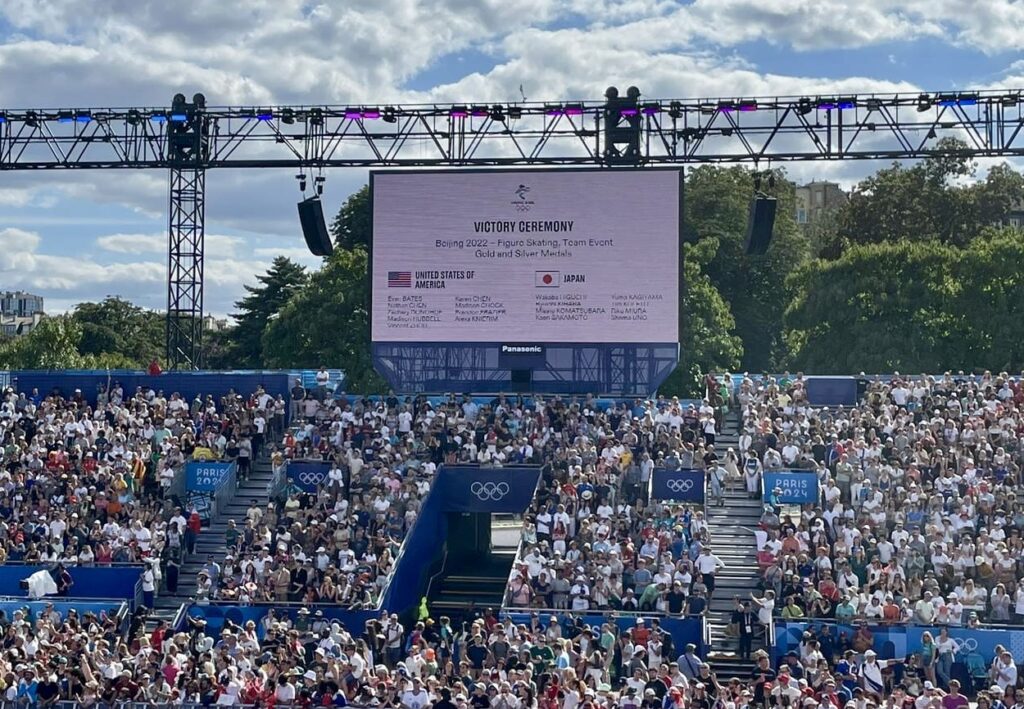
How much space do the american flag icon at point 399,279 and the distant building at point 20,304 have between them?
130795 mm

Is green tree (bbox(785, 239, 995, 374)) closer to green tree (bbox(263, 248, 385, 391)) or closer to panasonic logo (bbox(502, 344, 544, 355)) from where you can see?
green tree (bbox(263, 248, 385, 391))

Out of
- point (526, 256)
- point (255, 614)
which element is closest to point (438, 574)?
point (255, 614)

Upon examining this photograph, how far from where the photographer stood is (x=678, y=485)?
31250 millimetres

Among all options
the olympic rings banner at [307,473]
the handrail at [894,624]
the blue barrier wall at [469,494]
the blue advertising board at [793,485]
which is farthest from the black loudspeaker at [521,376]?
the handrail at [894,624]

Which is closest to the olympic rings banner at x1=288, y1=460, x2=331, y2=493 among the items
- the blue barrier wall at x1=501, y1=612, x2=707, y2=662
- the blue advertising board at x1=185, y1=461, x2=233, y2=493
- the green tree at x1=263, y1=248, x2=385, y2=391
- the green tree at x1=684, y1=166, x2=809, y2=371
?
the blue advertising board at x1=185, y1=461, x2=233, y2=493

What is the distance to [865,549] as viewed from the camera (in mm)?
27797

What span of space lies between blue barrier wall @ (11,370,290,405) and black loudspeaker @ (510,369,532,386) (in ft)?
17.2

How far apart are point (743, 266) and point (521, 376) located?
31.4 metres

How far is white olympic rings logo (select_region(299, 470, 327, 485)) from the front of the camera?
32750 millimetres

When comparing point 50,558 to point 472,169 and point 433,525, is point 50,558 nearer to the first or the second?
point 433,525

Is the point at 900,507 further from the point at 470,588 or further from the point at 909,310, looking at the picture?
the point at 909,310

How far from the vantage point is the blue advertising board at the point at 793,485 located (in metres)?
30.5

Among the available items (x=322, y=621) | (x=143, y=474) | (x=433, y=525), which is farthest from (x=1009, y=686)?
(x=143, y=474)

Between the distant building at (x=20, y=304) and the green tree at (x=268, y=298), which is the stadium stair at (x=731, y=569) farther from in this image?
the distant building at (x=20, y=304)
